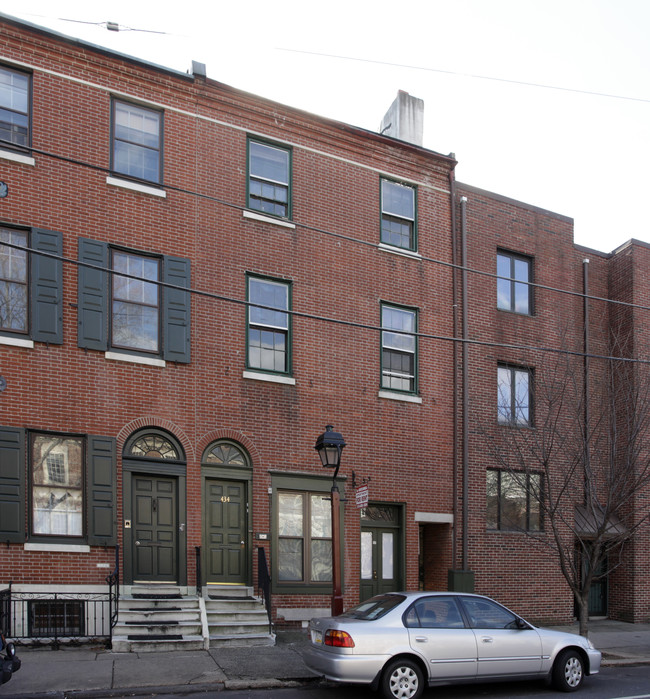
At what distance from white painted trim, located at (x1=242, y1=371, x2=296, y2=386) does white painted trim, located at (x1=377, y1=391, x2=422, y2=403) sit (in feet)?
6.93

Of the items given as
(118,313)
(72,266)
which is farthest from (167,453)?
(72,266)

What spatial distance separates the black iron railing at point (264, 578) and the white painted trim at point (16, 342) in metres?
5.61

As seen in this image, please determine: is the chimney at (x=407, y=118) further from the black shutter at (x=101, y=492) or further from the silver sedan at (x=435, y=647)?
the silver sedan at (x=435, y=647)

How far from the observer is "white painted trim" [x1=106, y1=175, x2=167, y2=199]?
1571 cm

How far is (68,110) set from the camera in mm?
15461

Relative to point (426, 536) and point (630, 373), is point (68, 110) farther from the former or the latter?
point (630, 373)

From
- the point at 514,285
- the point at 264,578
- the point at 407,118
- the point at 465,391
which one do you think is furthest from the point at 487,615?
the point at 407,118

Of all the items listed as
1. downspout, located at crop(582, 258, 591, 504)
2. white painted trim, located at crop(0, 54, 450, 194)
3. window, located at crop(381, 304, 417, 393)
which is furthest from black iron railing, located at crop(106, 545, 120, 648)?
downspout, located at crop(582, 258, 591, 504)

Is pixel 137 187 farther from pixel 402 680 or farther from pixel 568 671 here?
pixel 568 671

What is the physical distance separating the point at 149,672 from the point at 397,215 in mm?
11351

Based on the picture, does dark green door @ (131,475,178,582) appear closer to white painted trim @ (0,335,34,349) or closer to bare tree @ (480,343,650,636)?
white painted trim @ (0,335,34,349)

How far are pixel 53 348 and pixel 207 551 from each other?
15.3 ft

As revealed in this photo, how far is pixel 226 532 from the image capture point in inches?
630

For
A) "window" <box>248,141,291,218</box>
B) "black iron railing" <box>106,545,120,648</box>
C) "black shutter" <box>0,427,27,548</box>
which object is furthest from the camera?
"window" <box>248,141,291,218</box>
